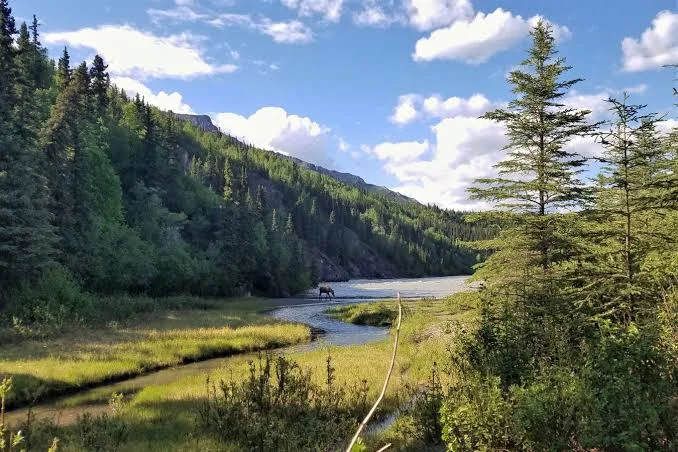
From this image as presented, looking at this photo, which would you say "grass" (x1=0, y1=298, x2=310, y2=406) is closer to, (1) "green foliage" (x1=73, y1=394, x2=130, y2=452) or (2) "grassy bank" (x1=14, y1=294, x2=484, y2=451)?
(1) "green foliage" (x1=73, y1=394, x2=130, y2=452)

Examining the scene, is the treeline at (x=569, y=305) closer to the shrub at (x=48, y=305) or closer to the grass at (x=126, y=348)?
the grass at (x=126, y=348)

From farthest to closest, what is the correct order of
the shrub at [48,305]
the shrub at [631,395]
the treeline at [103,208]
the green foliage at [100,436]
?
the treeline at [103,208], the shrub at [48,305], the green foliage at [100,436], the shrub at [631,395]

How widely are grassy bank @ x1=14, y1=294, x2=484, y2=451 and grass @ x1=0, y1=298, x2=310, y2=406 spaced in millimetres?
2458

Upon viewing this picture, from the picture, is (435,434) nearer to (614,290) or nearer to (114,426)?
(614,290)

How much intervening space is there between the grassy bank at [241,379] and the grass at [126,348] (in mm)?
2458

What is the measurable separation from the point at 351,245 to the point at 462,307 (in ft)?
588

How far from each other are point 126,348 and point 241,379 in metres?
14.4

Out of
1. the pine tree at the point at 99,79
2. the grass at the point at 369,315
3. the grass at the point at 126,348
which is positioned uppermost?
the pine tree at the point at 99,79

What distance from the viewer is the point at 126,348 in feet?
89.2

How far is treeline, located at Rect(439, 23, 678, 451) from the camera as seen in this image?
6.50 meters

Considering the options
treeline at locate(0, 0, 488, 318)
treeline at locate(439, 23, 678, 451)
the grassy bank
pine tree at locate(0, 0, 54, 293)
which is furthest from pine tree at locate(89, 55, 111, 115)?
treeline at locate(439, 23, 678, 451)

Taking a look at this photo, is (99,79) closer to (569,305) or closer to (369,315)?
(369,315)

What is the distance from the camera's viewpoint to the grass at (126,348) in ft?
67.4

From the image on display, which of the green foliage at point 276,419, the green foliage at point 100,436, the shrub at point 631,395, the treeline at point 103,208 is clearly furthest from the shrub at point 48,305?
the shrub at point 631,395
